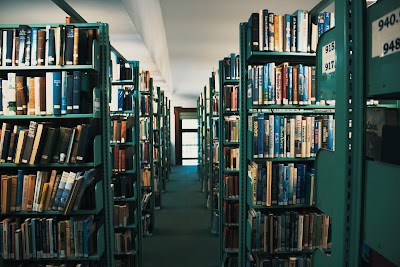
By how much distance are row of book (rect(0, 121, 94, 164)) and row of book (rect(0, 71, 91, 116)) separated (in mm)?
121

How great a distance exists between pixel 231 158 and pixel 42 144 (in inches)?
89.2

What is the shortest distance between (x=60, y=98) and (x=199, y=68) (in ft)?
21.2

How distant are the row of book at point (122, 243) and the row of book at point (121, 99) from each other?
1491 millimetres

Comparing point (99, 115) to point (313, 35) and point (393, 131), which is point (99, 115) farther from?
point (393, 131)

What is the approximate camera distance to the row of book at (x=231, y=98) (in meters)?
3.70

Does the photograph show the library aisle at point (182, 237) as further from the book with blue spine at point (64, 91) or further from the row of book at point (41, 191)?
the book with blue spine at point (64, 91)

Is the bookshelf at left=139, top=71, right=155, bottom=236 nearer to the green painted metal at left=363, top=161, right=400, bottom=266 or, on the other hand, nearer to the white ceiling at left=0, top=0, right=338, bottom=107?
the white ceiling at left=0, top=0, right=338, bottom=107

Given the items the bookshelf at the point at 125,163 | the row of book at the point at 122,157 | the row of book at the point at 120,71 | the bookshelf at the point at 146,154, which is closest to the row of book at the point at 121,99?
the bookshelf at the point at 125,163

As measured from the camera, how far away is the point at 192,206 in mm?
6344

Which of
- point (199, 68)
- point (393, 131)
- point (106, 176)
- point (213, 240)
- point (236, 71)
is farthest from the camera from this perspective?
point (199, 68)

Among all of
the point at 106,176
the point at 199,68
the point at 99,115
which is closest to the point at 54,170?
the point at 106,176

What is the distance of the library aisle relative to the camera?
383 centimetres

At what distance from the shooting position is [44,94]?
2201 mm

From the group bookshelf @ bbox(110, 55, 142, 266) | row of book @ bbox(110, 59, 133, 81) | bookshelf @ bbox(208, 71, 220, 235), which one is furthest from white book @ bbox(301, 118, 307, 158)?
bookshelf @ bbox(208, 71, 220, 235)
